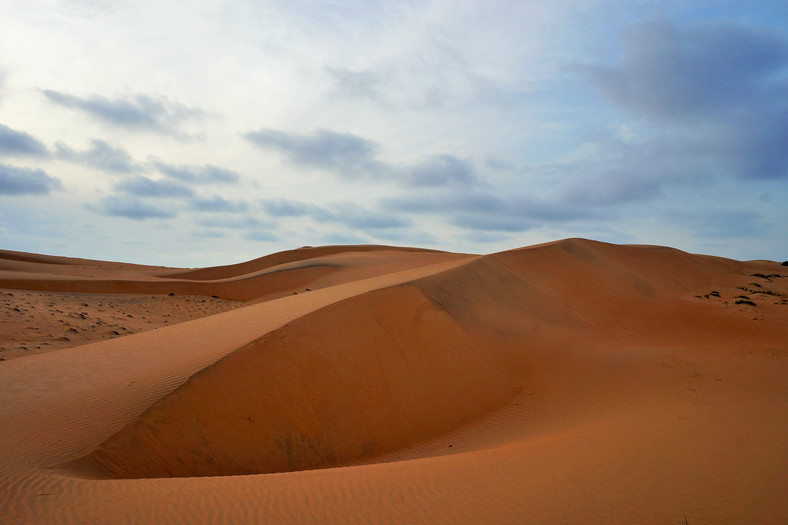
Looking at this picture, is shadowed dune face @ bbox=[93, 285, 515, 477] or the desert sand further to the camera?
shadowed dune face @ bbox=[93, 285, 515, 477]

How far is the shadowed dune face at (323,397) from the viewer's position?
6.97 meters

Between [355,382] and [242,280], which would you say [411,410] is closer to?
[355,382]

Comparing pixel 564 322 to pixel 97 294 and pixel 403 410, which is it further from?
pixel 97 294

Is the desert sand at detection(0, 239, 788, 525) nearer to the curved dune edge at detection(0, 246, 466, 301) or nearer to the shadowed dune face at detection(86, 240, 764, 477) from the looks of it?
the shadowed dune face at detection(86, 240, 764, 477)

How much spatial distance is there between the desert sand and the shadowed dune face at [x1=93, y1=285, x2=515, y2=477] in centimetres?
3

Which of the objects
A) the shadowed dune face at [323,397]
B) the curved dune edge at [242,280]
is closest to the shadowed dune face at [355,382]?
the shadowed dune face at [323,397]

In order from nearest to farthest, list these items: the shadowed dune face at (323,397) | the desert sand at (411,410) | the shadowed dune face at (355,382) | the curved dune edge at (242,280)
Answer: the desert sand at (411,410) → the shadowed dune face at (323,397) → the shadowed dune face at (355,382) → the curved dune edge at (242,280)

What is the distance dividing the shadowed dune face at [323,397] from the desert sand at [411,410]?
0.03 m

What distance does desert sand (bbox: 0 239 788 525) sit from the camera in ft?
15.1

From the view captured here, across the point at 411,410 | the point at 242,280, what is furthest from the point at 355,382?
the point at 242,280

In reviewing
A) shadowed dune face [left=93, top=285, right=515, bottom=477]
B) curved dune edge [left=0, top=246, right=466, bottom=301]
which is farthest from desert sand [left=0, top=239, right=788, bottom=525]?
curved dune edge [left=0, top=246, right=466, bottom=301]

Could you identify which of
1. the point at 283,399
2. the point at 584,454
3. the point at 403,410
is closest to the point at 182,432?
the point at 283,399

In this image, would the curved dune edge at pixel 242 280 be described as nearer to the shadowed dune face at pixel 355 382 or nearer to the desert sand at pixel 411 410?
the desert sand at pixel 411 410

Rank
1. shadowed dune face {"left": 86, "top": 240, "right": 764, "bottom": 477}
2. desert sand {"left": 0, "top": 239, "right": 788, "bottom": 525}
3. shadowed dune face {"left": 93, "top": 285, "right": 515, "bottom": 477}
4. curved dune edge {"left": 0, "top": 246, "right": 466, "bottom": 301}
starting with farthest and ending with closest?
curved dune edge {"left": 0, "top": 246, "right": 466, "bottom": 301} < shadowed dune face {"left": 86, "top": 240, "right": 764, "bottom": 477} < shadowed dune face {"left": 93, "top": 285, "right": 515, "bottom": 477} < desert sand {"left": 0, "top": 239, "right": 788, "bottom": 525}
